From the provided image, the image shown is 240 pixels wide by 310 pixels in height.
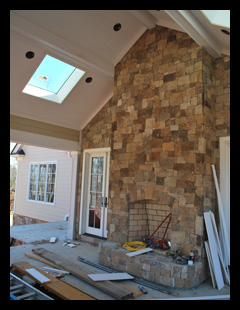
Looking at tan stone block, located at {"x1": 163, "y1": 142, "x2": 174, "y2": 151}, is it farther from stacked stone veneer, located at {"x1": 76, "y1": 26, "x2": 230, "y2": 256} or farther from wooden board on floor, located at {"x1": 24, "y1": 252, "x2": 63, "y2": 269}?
wooden board on floor, located at {"x1": 24, "y1": 252, "x2": 63, "y2": 269}

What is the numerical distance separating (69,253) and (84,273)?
1470 mm

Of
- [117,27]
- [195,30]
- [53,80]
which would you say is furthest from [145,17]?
[53,80]

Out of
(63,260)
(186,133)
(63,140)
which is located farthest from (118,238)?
(63,140)

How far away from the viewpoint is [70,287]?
3818 millimetres

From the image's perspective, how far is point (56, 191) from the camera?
9.66 meters

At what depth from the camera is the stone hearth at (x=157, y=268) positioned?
3.94 metres

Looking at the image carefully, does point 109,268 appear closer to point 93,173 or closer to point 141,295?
point 141,295

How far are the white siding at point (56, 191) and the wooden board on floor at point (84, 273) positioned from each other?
3.94 m

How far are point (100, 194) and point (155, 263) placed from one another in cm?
293

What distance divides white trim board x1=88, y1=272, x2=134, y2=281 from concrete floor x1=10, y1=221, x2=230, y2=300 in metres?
0.08

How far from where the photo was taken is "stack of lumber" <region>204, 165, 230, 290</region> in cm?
412

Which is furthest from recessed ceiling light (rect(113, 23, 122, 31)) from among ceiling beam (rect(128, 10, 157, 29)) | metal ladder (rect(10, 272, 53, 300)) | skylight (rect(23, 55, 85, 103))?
metal ladder (rect(10, 272, 53, 300))
